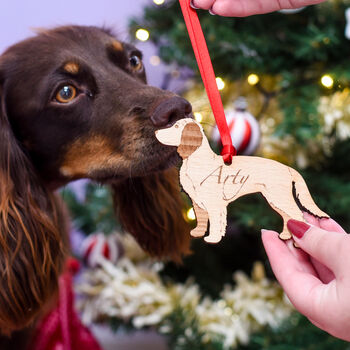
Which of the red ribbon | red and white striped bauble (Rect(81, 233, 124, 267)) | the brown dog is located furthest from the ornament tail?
red and white striped bauble (Rect(81, 233, 124, 267))

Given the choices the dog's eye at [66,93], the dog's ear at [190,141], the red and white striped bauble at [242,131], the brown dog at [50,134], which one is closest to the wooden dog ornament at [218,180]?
the dog's ear at [190,141]

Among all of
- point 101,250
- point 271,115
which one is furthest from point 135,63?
point 101,250

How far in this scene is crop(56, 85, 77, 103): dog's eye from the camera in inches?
40.8

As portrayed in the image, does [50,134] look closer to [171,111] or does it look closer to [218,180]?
[171,111]

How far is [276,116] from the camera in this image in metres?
1.71

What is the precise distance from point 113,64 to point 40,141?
0.86ft

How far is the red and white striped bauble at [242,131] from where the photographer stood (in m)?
1.37

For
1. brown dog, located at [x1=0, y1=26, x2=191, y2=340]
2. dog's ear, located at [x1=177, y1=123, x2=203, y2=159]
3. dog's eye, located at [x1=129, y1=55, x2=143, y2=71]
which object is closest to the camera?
dog's ear, located at [x1=177, y1=123, x2=203, y2=159]

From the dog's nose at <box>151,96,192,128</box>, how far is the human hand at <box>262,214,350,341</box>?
0.83 feet

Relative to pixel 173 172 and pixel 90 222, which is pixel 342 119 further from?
pixel 90 222

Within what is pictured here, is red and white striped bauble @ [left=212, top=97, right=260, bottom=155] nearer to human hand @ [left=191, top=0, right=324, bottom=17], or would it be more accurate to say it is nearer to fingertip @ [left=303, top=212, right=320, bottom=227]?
human hand @ [left=191, top=0, right=324, bottom=17]

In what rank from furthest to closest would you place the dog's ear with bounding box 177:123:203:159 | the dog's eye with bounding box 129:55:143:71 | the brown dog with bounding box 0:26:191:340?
the dog's eye with bounding box 129:55:143:71
the brown dog with bounding box 0:26:191:340
the dog's ear with bounding box 177:123:203:159

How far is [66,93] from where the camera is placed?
1.04 m

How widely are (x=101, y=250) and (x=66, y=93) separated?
3.31 ft
